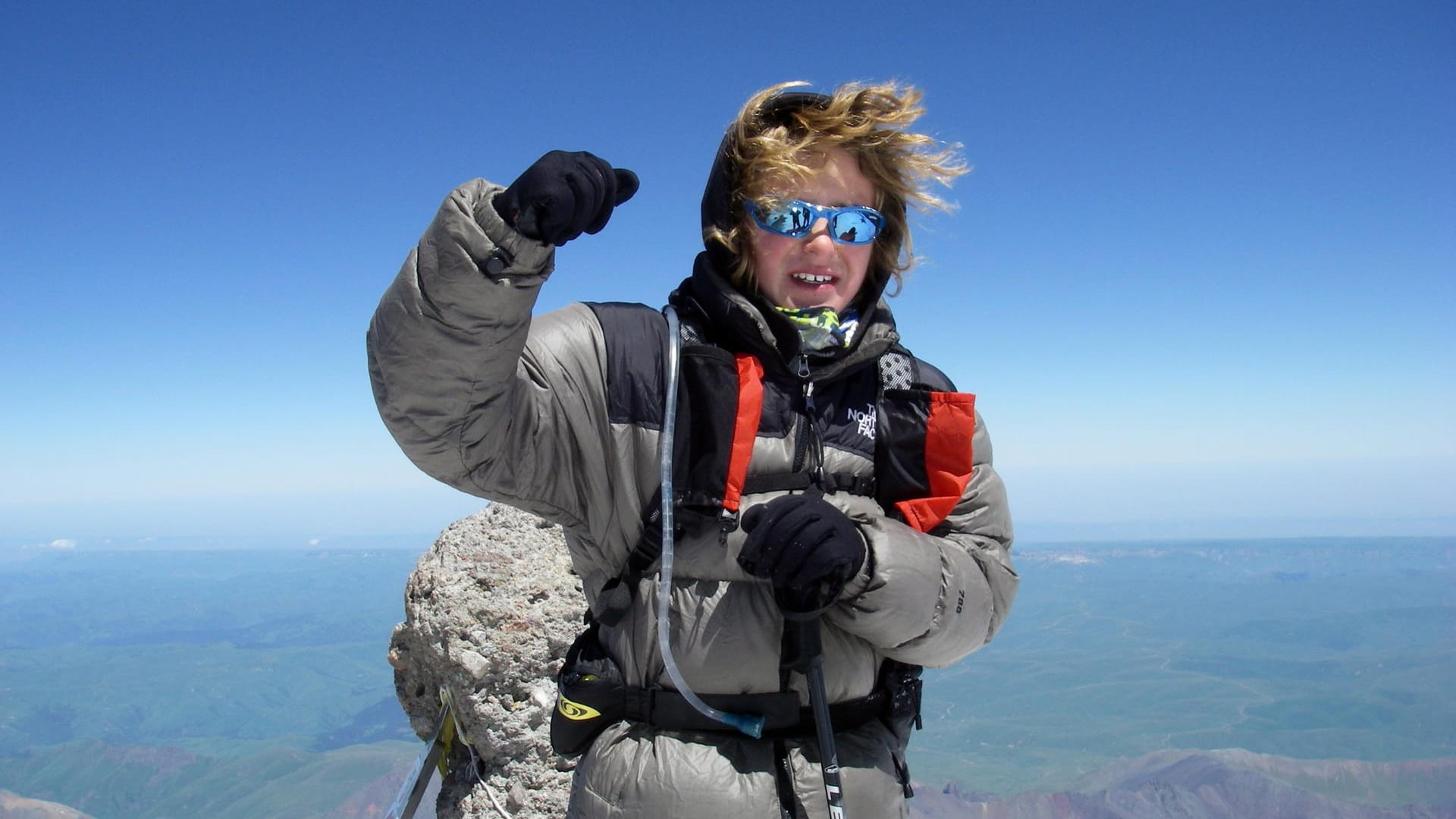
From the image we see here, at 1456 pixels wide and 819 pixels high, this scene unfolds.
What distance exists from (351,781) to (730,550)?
89.2m

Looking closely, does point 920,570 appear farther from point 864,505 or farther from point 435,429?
point 435,429

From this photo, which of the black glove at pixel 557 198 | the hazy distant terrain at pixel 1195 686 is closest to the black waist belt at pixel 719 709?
the black glove at pixel 557 198

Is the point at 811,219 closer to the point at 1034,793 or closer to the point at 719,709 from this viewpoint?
the point at 719,709

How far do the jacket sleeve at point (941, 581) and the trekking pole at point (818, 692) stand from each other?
0.37ft

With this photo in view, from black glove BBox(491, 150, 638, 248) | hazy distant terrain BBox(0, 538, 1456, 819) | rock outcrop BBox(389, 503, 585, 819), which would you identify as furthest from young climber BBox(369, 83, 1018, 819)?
hazy distant terrain BBox(0, 538, 1456, 819)

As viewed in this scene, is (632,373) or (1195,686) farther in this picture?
(1195,686)

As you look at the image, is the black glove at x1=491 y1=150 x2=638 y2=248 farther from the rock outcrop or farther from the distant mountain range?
the rock outcrop

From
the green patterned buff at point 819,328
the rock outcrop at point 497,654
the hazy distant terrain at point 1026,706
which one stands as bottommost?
the hazy distant terrain at point 1026,706

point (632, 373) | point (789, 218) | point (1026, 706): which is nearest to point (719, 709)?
point (632, 373)

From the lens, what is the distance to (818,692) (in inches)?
68.1

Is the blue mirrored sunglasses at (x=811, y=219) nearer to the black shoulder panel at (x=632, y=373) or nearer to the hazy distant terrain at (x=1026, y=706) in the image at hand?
the black shoulder panel at (x=632, y=373)

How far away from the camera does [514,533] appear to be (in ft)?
15.4

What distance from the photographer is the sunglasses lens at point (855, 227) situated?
212 cm

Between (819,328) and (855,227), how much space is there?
1.14 feet
